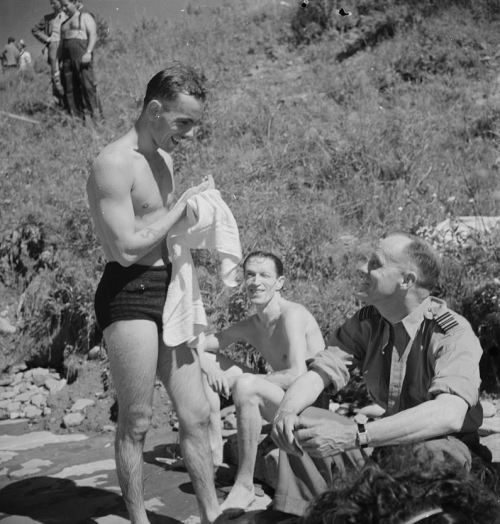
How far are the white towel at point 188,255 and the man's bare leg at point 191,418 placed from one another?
116 millimetres

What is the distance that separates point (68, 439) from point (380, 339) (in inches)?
115

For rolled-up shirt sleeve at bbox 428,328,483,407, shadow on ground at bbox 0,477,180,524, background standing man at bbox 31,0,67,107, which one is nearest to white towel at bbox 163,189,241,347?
shadow on ground at bbox 0,477,180,524

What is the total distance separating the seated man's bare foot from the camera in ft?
11.4

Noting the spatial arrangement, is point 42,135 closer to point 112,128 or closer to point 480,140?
point 112,128

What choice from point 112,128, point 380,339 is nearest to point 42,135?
point 112,128

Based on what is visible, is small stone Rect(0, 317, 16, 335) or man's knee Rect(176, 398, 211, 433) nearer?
man's knee Rect(176, 398, 211, 433)

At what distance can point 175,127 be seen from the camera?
3238 millimetres

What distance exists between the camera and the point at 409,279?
9.15ft

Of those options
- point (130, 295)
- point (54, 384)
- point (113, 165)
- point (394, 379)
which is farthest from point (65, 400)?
point (394, 379)

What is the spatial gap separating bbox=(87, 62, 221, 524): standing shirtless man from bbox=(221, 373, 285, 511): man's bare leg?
1.08 ft

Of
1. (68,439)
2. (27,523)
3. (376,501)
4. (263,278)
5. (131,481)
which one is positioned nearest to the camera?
(376,501)

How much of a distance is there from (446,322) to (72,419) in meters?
3.37

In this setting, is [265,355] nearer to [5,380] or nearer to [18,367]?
[5,380]

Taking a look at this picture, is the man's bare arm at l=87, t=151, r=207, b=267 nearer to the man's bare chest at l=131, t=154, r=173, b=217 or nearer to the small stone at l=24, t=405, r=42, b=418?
the man's bare chest at l=131, t=154, r=173, b=217
